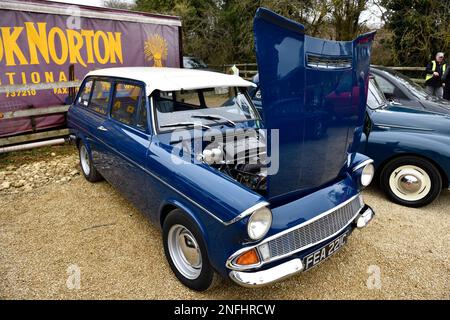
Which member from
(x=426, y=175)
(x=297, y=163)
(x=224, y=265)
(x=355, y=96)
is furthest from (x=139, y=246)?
(x=426, y=175)

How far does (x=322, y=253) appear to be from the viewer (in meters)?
2.38

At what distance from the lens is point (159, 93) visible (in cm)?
304

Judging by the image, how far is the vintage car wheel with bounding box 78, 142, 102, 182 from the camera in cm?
448

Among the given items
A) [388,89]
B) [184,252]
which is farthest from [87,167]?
[388,89]

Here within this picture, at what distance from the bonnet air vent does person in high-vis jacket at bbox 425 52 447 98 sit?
758 centimetres

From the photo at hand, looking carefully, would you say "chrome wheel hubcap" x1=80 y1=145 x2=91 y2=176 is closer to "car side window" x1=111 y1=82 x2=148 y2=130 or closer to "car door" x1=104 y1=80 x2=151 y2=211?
"car door" x1=104 y1=80 x2=151 y2=211

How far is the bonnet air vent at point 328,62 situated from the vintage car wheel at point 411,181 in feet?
7.61

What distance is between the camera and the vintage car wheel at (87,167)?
177 inches

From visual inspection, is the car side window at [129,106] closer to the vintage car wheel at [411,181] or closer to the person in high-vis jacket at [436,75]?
the vintage car wheel at [411,181]

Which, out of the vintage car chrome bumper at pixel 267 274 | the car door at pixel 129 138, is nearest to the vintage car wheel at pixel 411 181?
the vintage car chrome bumper at pixel 267 274

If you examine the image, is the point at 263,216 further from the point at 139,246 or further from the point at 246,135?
the point at 139,246

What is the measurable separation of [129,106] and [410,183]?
11.7 ft

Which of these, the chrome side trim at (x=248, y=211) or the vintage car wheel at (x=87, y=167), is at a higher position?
the chrome side trim at (x=248, y=211)

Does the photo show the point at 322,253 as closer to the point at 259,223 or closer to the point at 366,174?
the point at 259,223
